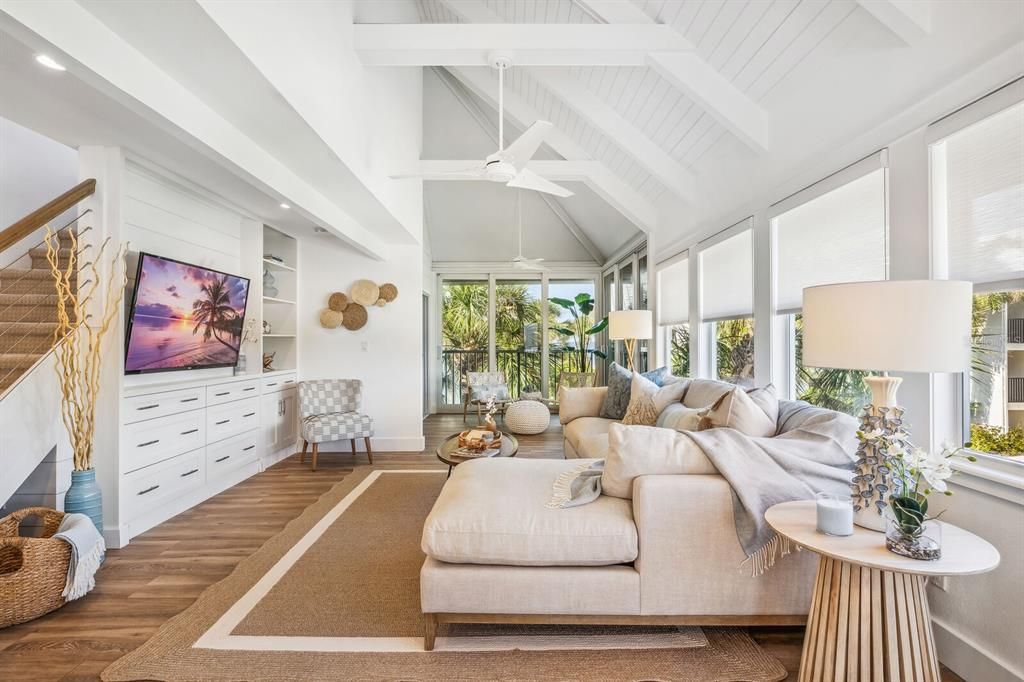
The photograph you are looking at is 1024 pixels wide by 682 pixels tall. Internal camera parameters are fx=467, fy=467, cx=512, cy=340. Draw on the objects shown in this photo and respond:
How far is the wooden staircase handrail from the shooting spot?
7.56 feet

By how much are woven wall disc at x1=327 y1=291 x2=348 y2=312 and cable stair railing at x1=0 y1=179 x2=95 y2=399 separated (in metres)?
2.14

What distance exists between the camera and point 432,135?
21.6ft

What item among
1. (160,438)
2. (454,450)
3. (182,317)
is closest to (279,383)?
(182,317)

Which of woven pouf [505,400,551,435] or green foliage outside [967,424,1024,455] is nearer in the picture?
green foliage outside [967,424,1024,455]

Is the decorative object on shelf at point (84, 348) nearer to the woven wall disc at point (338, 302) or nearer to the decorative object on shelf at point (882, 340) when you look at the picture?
the woven wall disc at point (338, 302)

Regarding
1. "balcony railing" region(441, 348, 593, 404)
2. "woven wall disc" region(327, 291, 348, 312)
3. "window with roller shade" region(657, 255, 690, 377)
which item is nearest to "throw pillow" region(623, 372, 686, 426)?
"window with roller shade" region(657, 255, 690, 377)

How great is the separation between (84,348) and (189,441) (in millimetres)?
918

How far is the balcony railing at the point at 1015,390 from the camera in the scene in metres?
1.54

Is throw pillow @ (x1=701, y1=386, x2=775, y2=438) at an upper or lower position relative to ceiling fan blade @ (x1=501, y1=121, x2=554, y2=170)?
lower

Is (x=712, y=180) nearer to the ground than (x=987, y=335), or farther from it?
farther from it

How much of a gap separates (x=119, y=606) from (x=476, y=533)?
68.6 inches

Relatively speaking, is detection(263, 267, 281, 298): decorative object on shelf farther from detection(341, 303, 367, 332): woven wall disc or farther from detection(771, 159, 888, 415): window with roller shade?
detection(771, 159, 888, 415): window with roller shade

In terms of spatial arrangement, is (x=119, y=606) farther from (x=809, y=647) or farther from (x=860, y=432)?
(x=860, y=432)

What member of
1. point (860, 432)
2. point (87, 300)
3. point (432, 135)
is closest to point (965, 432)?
point (860, 432)
